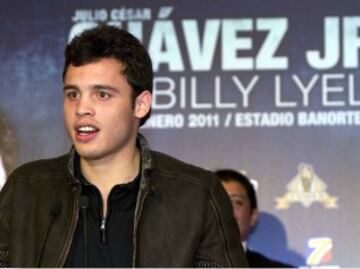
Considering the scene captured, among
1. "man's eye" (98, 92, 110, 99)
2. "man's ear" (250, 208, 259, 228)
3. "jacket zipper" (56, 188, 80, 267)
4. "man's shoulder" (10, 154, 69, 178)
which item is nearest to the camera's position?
"jacket zipper" (56, 188, 80, 267)

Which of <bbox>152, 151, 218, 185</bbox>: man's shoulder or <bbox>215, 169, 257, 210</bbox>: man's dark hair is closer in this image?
<bbox>152, 151, 218, 185</bbox>: man's shoulder

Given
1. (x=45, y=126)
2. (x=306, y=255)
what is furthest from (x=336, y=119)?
(x=45, y=126)

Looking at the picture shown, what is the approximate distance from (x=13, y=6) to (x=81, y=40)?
2418 mm

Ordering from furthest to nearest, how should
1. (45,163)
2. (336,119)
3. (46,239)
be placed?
(336,119), (45,163), (46,239)

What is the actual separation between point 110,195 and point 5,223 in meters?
0.29

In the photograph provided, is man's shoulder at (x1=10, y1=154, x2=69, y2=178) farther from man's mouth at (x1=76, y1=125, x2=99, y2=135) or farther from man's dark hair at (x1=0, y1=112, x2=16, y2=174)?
man's dark hair at (x1=0, y1=112, x2=16, y2=174)

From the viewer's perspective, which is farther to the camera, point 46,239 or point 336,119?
point 336,119

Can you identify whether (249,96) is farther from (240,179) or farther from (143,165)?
(143,165)

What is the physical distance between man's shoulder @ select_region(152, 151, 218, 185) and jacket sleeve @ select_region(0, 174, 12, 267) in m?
0.42

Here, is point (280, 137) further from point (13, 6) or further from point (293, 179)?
point (13, 6)

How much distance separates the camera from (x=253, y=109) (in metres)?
4.69

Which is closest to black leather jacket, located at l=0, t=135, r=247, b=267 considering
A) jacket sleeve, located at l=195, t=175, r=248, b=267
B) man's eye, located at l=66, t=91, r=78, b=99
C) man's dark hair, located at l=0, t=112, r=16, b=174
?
jacket sleeve, located at l=195, t=175, r=248, b=267

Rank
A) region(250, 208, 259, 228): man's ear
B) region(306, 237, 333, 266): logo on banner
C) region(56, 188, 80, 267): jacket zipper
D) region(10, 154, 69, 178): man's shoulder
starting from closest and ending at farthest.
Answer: region(56, 188, 80, 267): jacket zipper
region(10, 154, 69, 178): man's shoulder
region(306, 237, 333, 266): logo on banner
region(250, 208, 259, 228): man's ear

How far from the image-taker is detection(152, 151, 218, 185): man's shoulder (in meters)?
2.59
